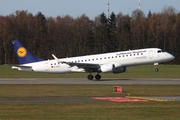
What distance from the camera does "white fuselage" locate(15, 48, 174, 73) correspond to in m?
51.4

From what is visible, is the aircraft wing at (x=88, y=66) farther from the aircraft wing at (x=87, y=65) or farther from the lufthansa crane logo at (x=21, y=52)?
Result: the lufthansa crane logo at (x=21, y=52)

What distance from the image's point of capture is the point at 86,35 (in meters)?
128

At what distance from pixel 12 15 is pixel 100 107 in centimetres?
11896

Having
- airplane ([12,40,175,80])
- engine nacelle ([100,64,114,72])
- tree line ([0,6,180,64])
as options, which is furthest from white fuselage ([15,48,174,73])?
tree line ([0,6,180,64])

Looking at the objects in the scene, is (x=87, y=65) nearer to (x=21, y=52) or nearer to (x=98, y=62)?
(x=98, y=62)

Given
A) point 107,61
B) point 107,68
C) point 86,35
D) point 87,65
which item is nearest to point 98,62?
point 107,61

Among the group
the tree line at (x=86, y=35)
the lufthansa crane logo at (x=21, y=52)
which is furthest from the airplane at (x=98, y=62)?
the tree line at (x=86, y=35)

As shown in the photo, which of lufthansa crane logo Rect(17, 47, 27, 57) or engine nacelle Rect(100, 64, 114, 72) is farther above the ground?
lufthansa crane logo Rect(17, 47, 27, 57)

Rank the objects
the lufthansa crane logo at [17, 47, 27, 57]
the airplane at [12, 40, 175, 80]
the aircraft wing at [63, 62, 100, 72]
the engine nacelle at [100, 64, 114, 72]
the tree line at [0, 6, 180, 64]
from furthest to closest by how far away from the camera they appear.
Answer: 1. the tree line at [0, 6, 180, 64]
2. the lufthansa crane logo at [17, 47, 27, 57]
3. the airplane at [12, 40, 175, 80]
4. the aircraft wing at [63, 62, 100, 72]
5. the engine nacelle at [100, 64, 114, 72]

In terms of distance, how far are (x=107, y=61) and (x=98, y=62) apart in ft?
3.59

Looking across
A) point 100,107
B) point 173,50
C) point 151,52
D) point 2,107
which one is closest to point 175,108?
point 100,107

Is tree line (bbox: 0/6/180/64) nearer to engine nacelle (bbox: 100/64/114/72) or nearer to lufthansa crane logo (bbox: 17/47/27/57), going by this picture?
lufthansa crane logo (bbox: 17/47/27/57)

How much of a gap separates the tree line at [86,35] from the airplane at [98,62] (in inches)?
2461

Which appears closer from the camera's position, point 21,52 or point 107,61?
point 107,61
